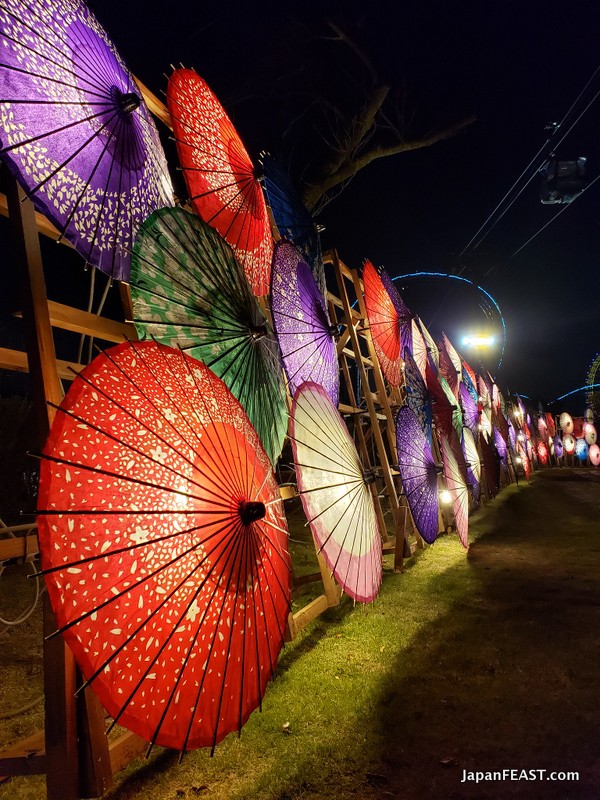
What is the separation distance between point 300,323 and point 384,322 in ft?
9.53

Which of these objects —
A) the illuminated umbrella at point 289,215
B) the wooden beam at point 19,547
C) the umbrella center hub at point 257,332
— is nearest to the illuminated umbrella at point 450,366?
the illuminated umbrella at point 289,215

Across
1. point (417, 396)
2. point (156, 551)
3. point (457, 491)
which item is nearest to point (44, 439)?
point (156, 551)

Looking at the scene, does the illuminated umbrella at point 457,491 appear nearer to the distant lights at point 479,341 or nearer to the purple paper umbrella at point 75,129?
the purple paper umbrella at point 75,129

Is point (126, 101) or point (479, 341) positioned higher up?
point (479, 341)

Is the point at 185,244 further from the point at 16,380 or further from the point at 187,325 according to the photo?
the point at 16,380

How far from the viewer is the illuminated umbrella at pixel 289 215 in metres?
4.11

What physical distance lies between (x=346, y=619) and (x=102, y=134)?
13.6 feet

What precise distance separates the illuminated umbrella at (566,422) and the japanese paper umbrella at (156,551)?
1237 inches

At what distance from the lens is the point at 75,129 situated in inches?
78.4

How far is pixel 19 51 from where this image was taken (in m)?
1.74

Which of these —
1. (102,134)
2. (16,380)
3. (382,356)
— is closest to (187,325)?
(102,134)

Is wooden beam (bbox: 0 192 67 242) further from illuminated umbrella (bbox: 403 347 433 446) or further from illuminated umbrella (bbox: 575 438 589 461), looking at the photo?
illuminated umbrella (bbox: 575 438 589 461)

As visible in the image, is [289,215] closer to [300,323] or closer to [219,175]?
[219,175]

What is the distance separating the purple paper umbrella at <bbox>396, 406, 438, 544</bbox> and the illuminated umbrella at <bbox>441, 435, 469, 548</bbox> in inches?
19.6
